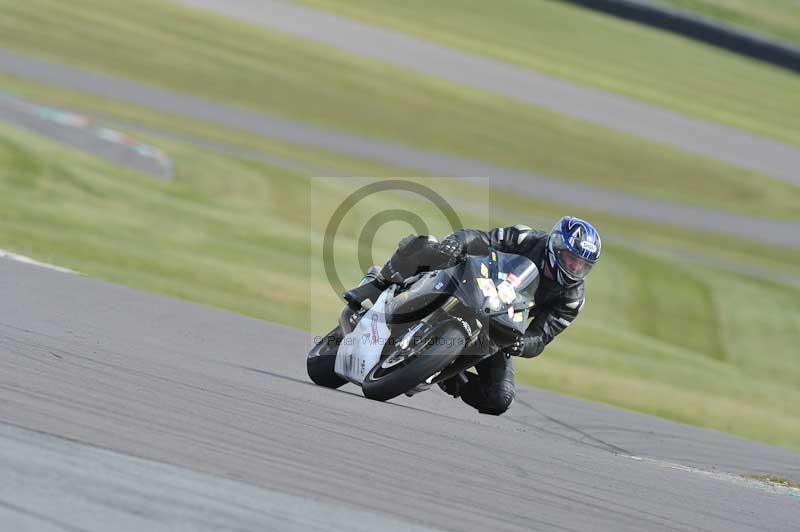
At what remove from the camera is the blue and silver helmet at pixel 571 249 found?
23.6ft

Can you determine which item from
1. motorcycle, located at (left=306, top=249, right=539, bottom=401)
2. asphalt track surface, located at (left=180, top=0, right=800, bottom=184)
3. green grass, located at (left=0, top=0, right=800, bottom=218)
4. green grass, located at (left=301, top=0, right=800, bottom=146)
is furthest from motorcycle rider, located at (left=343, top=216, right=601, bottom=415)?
green grass, located at (left=301, top=0, right=800, bottom=146)

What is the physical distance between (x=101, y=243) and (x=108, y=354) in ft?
24.4

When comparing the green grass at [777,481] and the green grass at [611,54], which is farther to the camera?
the green grass at [611,54]

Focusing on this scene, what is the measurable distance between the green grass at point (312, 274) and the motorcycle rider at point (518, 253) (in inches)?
166

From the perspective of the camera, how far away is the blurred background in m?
13.5

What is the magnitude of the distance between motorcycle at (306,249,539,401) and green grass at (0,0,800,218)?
19298 mm

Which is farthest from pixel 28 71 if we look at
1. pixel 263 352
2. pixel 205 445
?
pixel 205 445

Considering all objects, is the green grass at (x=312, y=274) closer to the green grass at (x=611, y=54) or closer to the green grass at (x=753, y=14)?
the green grass at (x=611, y=54)

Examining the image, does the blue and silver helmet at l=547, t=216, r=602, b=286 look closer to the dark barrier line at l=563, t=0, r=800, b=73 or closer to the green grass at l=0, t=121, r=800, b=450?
the green grass at l=0, t=121, r=800, b=450

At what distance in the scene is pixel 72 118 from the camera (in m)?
20.1

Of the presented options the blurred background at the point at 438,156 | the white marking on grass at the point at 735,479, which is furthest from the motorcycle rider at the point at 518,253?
the blurred background at the point at 438,156

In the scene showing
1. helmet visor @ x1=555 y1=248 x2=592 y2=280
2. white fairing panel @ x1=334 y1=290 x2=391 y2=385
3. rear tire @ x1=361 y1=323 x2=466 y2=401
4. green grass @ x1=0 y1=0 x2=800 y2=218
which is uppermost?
helmet visor @ x1=555 y1=248 x2=592 y2=280

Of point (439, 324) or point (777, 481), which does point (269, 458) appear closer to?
point (439, 324)

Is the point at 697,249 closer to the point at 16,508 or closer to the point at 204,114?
the point at 204,114
